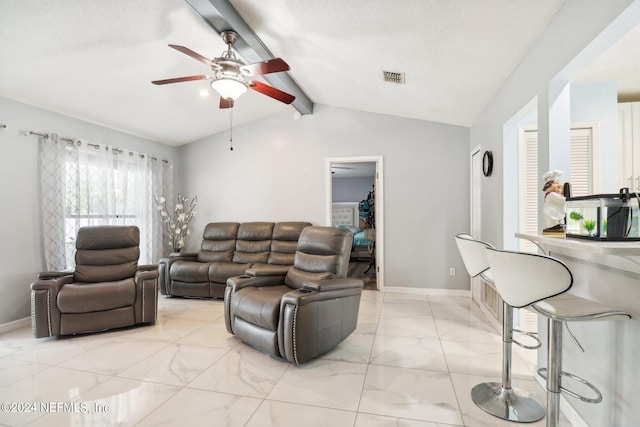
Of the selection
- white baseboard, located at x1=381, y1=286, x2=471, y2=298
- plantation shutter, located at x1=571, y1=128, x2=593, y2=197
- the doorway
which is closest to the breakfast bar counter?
plantation shutter, located at x1=571, y1=128, x2=593, y2=197

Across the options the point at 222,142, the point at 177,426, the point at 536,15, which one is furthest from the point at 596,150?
the point at 222,142

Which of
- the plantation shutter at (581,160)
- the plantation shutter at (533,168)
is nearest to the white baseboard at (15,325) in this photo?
the plantation shutter at (533,168)

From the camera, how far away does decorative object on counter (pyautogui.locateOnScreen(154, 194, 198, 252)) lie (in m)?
4.83

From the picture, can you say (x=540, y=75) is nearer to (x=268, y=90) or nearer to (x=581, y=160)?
(x=581, y=160)

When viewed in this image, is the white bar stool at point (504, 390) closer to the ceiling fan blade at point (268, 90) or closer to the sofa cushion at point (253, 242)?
the ceiling fan blade at point (268, 90)

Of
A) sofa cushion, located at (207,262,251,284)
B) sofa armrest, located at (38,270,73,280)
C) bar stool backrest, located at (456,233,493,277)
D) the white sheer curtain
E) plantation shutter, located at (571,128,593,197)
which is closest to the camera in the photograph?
bar stool backrest, located at (456,233,493,277)

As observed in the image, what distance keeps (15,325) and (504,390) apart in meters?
4.64

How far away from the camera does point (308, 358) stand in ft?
7.68

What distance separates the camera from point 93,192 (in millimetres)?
3904

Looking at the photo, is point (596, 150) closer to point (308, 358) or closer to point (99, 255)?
point (308, 358)

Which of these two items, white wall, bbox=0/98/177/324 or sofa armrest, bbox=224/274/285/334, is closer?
sofa armrest, bbox=224/274/285/334

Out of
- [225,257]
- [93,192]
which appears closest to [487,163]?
[225,257]

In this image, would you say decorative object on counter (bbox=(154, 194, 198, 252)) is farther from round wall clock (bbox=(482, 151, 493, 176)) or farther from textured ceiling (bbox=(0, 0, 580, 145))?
round wall clock (bbox=(482, 151, 493, 176))

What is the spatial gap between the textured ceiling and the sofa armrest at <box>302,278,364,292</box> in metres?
2.07
